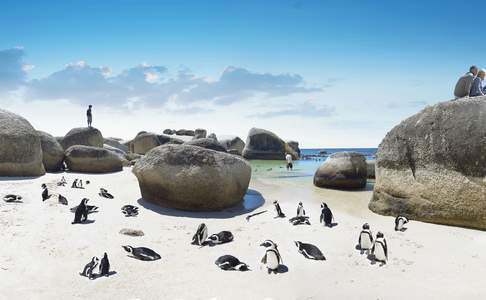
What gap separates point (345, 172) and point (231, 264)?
11080mm

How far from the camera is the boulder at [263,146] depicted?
137 feet

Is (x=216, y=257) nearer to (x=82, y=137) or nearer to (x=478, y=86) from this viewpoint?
(x=478, y=86)

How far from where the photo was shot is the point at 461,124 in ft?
31.9

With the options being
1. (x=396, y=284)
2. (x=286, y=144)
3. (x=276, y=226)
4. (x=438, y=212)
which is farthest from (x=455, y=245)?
(x=286, y=144)

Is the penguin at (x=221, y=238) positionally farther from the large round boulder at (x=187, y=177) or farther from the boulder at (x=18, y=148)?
the boulder at (x=18, y=148)

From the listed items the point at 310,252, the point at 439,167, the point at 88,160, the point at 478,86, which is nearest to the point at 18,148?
the point at 88,160

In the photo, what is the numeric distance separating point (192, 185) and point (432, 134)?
6.57 metres

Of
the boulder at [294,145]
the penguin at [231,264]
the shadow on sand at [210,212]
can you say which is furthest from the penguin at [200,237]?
the boulder at [294,145]

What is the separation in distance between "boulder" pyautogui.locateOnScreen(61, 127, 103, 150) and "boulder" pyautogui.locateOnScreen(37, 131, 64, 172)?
212 inches

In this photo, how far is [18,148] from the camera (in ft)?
48.3

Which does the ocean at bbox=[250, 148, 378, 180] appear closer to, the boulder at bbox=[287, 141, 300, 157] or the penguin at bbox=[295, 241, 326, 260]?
the boulder at bbox=[287, 141, 300, 157]

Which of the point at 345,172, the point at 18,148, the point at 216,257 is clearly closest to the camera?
the point at 216,257

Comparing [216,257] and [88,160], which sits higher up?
[88,160]

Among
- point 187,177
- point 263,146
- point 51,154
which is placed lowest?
point 187,177
